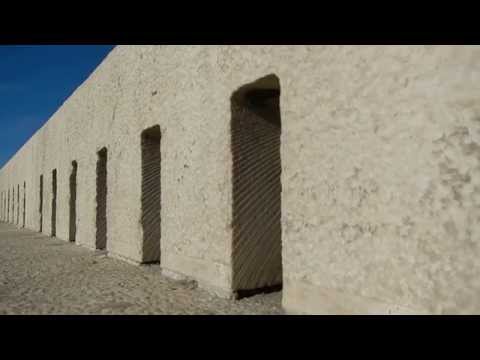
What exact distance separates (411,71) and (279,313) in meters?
2.41

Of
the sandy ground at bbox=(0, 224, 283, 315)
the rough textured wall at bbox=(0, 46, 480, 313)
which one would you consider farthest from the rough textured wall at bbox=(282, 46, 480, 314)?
the sandy ground at bbox=(0, 224, 283, 315)

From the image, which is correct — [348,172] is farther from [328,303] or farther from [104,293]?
[104,293]

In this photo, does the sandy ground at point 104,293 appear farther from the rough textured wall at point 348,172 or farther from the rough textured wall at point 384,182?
the rough textured wall at point 384,182

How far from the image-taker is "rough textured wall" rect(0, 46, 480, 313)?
2574 mm

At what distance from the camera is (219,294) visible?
4949mm

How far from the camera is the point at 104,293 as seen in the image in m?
5.42

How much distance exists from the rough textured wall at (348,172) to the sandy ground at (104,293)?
0.37 meters

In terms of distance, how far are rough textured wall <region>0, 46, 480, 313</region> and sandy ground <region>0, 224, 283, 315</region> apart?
0.37 meters

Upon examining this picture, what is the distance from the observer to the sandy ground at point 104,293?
4.50 m

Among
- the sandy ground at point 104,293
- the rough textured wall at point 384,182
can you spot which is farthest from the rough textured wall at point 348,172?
the sandy ground at point 104,293

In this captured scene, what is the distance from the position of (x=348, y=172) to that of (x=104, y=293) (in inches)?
138

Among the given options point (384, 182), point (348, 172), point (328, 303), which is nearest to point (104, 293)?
point (328, 303)

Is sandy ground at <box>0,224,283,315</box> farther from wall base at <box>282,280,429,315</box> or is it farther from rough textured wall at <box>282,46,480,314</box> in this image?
rough textured wall at <box>282,46,480,314</box>
